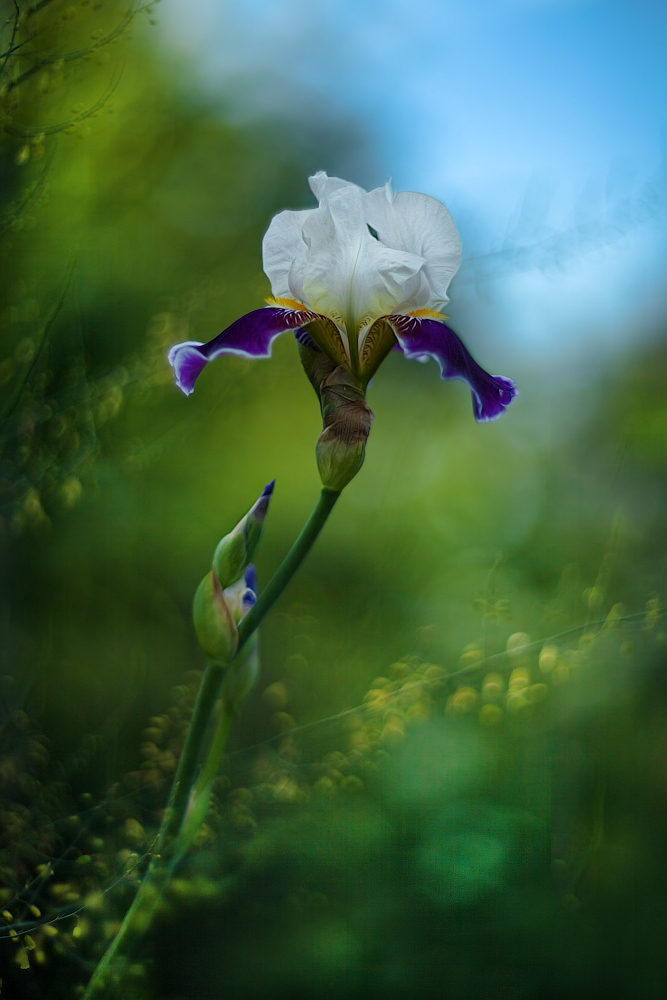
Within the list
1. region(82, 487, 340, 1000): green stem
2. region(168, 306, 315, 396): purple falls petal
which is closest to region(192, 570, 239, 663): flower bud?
region(82, 487, 340, 1000): green stem

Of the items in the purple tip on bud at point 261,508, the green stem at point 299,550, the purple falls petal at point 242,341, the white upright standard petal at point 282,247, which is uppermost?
the white upright standard petal at point 282,247

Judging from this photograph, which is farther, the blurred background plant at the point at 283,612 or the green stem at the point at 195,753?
the blurred background plant at the point at 283,612

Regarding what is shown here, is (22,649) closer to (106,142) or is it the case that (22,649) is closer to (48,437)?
(48,437)

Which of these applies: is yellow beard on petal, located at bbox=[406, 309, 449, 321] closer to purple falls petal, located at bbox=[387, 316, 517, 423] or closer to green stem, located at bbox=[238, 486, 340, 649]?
purple falls petal, located at bbox=[387, 316, 517, 423]

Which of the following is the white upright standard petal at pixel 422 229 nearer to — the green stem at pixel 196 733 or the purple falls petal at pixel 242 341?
the purple falls petal at pixel 242 341

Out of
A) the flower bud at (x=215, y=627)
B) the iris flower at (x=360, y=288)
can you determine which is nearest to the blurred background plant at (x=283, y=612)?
the flower bud at (x=215, y=627)
